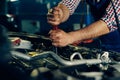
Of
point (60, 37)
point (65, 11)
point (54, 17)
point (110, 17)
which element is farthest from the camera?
point (65, 11)

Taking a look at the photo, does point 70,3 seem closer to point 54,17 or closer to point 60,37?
point 54,17

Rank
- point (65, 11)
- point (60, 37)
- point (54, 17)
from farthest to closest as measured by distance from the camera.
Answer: point (65, 11) < point (54, 17) < point (60, 37)

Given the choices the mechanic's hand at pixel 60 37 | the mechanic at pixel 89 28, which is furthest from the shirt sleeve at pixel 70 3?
the mechanic's hand at pixel 60 37

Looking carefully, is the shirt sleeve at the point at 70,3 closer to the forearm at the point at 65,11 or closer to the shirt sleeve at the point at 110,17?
the forearm at the point at 65,11

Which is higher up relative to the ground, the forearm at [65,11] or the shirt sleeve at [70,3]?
the shirt sleeve at [70,3]

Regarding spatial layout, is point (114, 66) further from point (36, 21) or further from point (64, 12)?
point (36, 21)

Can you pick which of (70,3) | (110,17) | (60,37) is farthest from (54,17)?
(70,3)

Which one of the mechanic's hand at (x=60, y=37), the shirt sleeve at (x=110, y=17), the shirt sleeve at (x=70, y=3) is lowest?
the mechanic's hand at (x=60, y=37)

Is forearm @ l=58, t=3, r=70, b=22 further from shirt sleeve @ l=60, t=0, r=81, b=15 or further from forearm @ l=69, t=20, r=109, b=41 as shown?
forearm @ l=69, t=20, r=109, b=41

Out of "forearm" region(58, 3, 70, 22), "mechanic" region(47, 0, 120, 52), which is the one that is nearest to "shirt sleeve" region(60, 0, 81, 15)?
"forearm" region(58, 3, 70, 22)

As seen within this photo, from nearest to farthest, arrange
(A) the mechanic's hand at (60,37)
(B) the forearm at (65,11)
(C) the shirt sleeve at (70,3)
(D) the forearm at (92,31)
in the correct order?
(A) the mechanic's hand at (60,37), (D) the forearm at (92,31), (B) the forearm at (65,11), (C) the shirt sleeve at (70,3)

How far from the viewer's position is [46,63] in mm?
1755

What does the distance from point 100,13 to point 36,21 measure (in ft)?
21.9

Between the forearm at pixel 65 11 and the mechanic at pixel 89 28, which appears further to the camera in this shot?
the forearm at pixel 65 11
